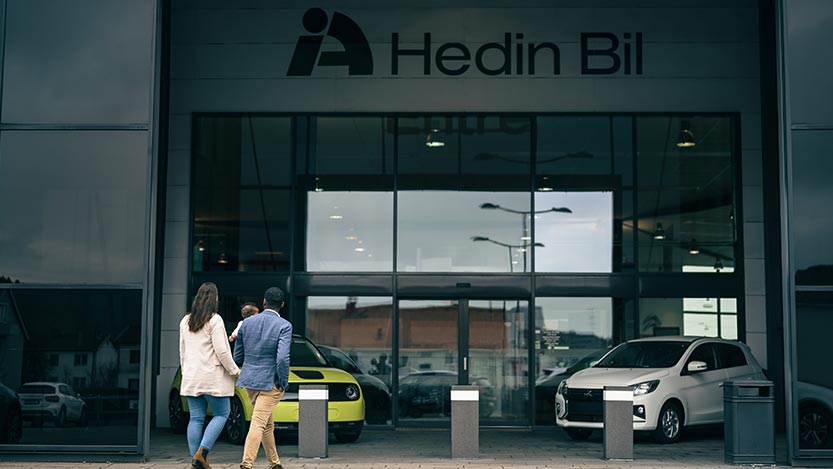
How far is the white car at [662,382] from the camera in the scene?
14000 mm

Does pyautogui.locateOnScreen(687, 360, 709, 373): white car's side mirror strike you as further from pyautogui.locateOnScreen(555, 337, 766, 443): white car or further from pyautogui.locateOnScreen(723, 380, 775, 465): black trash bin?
pyautogui.locateOnScreen(723, 380, 775, 465): black trash bin

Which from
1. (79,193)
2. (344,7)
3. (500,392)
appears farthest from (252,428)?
(344,7)

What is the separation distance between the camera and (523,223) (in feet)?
56.1

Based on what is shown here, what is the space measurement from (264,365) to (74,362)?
2.89 metres

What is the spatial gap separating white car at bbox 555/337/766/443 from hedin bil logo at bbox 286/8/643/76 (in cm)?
502

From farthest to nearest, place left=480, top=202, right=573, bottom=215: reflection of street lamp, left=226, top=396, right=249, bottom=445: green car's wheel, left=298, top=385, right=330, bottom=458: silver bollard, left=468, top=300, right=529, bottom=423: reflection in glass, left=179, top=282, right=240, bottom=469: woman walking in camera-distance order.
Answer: left=480, top=202, right=573, bottom=215: reflection of street lamp < left=468, top=300, right=529, bottom=423: reflection in glass < left=226, top=396, right=249, bottom=445: green car's wheel < left=298, top=385, right=330, bottom=458: silver bollard < left=179, top=282, right=240, bottom=469: woman walking

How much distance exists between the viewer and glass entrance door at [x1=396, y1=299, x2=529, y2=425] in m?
16.8

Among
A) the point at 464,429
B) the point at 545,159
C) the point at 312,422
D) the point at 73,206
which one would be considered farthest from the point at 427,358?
the point at 73,206

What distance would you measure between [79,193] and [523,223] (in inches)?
311

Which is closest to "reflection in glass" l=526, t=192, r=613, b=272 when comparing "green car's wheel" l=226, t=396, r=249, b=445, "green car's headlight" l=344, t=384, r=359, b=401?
"green car's headlight" l=344, t=384, r=359, b=401

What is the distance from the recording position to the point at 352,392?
13.9 m

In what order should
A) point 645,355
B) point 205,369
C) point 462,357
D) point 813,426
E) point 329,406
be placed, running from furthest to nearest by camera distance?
point 462,357, point 645,355, point 329,406, point 813,426, point 205,369

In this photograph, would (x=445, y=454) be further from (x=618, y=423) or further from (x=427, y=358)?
(x=427, y=358)

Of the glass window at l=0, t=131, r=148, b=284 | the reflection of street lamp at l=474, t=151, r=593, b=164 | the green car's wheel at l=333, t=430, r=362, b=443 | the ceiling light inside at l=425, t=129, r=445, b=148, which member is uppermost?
the ceiling light inside at l=425, t=129, r=445, b=148
